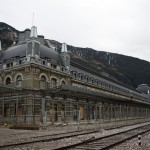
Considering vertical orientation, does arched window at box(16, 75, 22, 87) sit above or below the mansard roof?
below

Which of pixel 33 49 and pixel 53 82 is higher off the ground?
Result: pixel 33 49

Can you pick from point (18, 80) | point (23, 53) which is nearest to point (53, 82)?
point (18, 80)

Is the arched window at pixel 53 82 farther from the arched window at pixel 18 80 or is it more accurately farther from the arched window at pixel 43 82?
the arched window at pixel 18 80

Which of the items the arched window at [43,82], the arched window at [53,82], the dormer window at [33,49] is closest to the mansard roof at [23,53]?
the dormer window at [33,49]

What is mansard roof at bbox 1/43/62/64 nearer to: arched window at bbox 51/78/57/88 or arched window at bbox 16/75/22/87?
arched window at bbox 51/78/57/88

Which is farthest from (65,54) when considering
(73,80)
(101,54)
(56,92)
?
(101,54)

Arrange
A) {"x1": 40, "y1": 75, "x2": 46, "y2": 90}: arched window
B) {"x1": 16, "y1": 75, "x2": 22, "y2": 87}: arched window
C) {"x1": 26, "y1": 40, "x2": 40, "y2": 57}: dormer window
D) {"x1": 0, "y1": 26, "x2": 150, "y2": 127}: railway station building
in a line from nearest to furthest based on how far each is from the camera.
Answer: {"x1": 0, "y1": 26, "x2": 150, "y2": 127}: railway station building < {"x1": 26, "y1": 40, "x2": 40, "y2": 57}: dormer window < {"x1": 40, "y1": 75, "x2": 46, "y2": 90}: arched window < {"x1": 16, "y1": 75, "x2": 22, "y2": 87}: arched window

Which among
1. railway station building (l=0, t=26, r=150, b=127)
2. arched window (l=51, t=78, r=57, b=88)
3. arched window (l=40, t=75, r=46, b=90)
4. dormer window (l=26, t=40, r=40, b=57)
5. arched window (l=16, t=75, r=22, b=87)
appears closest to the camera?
railway station building (l=0, t=26, r=150, b=127)

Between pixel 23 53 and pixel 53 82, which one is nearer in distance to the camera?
pixel 23 53

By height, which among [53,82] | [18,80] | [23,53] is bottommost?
[53,82]

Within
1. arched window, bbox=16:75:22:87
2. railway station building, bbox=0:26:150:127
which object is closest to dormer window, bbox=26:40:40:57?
railway station building, bbox=0:26:150:127

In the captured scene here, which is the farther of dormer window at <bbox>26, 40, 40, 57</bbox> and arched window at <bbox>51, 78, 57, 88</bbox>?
arched window at <bbox>51, 78, 57, 88</bbox>

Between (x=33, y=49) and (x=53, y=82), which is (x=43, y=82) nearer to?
(x=53, y=82)

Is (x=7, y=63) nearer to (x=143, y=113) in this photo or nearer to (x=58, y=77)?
(x=58, y=77)
